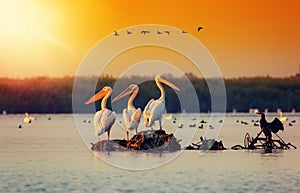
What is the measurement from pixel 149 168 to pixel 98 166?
0.88m

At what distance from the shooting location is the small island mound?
14.2m

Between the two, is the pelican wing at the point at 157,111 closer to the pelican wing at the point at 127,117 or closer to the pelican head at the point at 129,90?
the pelican wing at the point at 127,117

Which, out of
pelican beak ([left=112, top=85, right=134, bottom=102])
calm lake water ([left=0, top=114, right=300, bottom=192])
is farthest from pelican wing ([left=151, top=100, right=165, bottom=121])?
pelican beak ([left=112, top=85, right=134, bottom=102])

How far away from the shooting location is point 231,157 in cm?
1423

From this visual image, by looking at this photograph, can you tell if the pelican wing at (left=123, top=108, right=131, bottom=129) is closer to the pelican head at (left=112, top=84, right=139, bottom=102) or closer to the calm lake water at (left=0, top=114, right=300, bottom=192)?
the calm lake water at (left=0, top=114, right=300, bottom=192)

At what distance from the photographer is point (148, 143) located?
47.3ft

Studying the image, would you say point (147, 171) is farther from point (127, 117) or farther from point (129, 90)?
point (129, 90)

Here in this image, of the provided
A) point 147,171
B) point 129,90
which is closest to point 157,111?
point 129,90

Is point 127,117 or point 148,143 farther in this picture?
point 127,117

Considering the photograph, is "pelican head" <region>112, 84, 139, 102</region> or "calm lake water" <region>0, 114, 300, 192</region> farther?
"pelican head" <region>112, 84, 139, 102</region>

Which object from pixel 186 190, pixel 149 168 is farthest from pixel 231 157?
pixel 186 190

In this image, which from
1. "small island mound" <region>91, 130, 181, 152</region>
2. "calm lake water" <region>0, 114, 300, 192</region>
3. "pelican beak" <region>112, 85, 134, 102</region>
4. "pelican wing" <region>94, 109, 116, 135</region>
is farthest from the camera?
"pelican beak" <region>112, 85, 134, 102</region>

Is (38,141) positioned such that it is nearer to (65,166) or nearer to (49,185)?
(65,166)

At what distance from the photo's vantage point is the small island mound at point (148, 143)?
14210 mm
